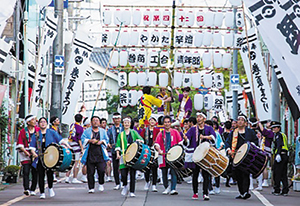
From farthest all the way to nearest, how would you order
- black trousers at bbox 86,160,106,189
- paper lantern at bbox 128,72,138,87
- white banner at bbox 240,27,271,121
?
paper lantern at bbox 128,72,138,87
white banner at bbox 240,27,271,121
black trousers at bbox 86,160,106,189

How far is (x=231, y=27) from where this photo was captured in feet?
103

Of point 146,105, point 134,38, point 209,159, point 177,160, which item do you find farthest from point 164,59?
point 209,159

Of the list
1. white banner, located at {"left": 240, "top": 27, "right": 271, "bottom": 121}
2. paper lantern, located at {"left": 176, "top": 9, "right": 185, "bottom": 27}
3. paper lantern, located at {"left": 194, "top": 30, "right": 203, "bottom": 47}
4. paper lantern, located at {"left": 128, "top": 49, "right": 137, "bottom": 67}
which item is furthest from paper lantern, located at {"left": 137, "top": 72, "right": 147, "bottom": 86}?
white banner, located at {"left": 240, "top": 27, "right": 271, "bottom": 121}

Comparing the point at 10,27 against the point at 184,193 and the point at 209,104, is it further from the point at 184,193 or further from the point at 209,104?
the point at 184,193

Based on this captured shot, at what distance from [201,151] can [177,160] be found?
1.23 meters

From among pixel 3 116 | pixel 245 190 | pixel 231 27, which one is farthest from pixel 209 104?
pixel 245 190

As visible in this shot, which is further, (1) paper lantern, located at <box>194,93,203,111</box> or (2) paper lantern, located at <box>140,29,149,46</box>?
(1) paper lantern, located at <box>194,93,203,111</box>

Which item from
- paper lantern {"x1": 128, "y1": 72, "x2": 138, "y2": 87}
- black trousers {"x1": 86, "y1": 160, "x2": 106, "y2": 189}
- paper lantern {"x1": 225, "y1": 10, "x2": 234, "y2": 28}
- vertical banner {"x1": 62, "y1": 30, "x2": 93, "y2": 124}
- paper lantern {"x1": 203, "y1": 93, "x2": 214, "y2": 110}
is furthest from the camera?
paper lantern {"x1": 203, "y1": 93, "x2": 214, "y2": 110}

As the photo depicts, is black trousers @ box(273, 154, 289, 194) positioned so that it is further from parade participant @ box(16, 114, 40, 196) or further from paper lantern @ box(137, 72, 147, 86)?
paper lantern @ box(137, 72, 147, 86)

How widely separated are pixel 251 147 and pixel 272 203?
132cm

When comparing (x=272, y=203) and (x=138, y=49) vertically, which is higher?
(x=138, y=49)

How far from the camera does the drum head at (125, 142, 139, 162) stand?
15141mm

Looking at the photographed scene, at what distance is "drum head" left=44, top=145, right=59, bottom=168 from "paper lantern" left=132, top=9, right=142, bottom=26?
16.3 m

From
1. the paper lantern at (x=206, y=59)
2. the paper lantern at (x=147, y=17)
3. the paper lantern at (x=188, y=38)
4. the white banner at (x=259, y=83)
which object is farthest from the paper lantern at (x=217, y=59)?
the white banner at (x=259, y=83)
